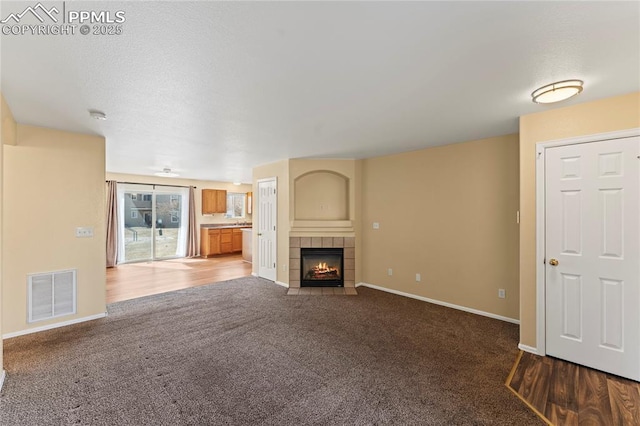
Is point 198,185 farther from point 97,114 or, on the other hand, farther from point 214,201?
point 97,114

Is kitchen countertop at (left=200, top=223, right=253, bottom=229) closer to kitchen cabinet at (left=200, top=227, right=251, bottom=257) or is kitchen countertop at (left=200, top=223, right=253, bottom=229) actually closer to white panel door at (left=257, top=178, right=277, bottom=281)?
kitchen cabinet at (left=200, top=227, right=251, bottom=257)

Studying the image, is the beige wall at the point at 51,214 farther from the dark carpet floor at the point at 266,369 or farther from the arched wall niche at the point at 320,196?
the arched wall niche at the point at 320,196

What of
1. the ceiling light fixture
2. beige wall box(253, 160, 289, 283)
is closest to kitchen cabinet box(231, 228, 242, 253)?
beige wall box(253, 160, 289, 283)

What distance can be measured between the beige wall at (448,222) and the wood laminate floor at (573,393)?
111cm

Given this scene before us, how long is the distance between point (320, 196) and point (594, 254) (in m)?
4.04

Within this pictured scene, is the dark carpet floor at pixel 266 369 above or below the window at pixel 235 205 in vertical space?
below

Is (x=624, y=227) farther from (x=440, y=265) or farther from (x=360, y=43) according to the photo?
(x=360, y=43)

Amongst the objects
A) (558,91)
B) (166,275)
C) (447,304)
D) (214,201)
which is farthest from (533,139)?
(214,201)

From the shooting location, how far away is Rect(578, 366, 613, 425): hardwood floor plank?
1.88 meters

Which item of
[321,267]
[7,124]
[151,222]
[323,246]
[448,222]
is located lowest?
[321,267]

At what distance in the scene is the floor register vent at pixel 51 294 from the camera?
10.5 ft

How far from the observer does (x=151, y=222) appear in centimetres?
778

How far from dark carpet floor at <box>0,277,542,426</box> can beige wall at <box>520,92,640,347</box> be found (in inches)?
20.0

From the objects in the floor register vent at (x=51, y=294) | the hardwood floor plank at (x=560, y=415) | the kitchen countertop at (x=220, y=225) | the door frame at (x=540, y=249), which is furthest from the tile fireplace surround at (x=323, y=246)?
the kitchen countertop at (x=220, y=225)
